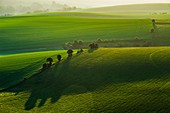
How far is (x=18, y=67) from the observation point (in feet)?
172

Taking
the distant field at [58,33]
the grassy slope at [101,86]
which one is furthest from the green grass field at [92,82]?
the distant field at [58,33]

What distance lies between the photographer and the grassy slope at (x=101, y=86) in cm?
3562

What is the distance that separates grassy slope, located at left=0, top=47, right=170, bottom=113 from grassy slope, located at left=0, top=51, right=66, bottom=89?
9.42 feet

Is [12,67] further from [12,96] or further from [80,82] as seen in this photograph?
[80,82]

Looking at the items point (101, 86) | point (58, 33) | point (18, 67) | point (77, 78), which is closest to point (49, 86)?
point (77, 78)

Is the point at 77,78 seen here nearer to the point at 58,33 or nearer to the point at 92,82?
the point at 92,82

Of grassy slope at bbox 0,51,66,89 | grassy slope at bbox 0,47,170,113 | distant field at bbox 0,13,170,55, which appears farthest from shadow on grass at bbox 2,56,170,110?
distant field at bbox 0,13,170,55

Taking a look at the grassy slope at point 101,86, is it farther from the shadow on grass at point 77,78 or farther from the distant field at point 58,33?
the distant field at point 58,33

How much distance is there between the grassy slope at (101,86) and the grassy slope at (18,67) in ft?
9.42

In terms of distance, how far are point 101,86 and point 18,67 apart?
17.7 m

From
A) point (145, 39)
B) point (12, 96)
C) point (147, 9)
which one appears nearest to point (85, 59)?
point (12, 96)

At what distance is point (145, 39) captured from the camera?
6800cm

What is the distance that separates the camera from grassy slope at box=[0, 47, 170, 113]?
117ft

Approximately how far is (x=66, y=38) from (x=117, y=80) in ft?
130
